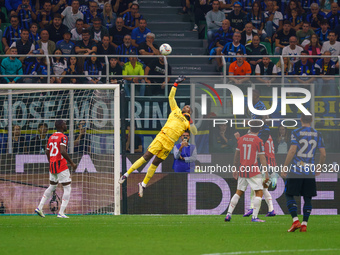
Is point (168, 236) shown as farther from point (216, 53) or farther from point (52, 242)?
point (216, 53)

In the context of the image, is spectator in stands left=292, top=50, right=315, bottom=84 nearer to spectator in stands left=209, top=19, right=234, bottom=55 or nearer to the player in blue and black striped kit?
spectator in stands left=209, top=19, right=234, bottom=55

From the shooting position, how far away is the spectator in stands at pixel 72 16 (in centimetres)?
1902

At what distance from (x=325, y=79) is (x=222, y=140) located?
2893 millimetres

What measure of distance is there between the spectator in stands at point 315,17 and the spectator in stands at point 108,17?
6.00 m

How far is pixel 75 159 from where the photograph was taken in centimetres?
1468

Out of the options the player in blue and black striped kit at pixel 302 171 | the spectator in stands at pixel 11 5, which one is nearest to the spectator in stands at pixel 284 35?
the spectator in stands at pixel 11 5

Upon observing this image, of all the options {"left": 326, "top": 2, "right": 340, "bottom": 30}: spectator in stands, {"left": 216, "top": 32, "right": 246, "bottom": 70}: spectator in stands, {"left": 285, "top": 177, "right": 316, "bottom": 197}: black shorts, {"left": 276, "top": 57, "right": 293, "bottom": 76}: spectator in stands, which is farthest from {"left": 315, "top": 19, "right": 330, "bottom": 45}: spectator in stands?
{"left": 285, "top": 177, "right": 316, "bottom": 197}: black shorts

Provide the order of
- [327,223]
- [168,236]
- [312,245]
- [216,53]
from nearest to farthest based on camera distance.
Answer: [312,245], [168,236], [327,223], [216,53]

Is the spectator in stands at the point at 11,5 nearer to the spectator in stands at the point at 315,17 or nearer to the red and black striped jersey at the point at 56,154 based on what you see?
the red and black striped jersey at the point at 56,154

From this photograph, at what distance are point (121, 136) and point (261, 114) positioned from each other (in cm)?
320

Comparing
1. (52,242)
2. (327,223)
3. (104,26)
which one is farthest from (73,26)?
(52,242)

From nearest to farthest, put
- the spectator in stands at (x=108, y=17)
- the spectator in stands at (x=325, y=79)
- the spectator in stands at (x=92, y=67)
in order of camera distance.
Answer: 1. the spectator in stands at (x=325, y=79)
2. the spectator in stands at (x=92, y=67)
3. the spectator in stands at (x=108, y=17)

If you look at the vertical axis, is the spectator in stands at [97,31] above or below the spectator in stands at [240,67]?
above

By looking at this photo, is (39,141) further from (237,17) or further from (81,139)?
(237,17)
